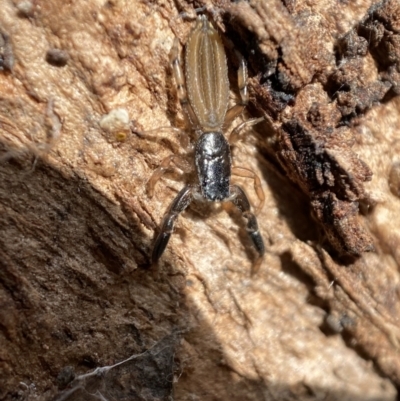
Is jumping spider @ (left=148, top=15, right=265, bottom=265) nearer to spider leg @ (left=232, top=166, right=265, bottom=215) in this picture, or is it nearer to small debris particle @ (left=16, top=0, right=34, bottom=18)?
spider leg @ (left=232, top=166, right=265, bottom=215)

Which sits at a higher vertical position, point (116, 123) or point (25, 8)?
point (25, 8)

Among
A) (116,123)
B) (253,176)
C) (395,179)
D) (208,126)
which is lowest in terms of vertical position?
(116,123)

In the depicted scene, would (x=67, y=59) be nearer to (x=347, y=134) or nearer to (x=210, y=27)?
(x=210, y=27)

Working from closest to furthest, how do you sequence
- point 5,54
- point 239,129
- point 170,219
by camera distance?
point 5,54, point 170,219, point 239,129

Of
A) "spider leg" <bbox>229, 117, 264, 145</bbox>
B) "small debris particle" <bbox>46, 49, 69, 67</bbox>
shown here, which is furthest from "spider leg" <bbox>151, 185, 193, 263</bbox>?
"small debris particle" <bbox>46, 49, 69, 67</bbox>

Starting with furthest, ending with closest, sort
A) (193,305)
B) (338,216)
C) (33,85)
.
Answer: (193,305), (338,216), (33,85)

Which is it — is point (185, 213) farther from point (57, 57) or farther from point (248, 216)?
point (57, 57)

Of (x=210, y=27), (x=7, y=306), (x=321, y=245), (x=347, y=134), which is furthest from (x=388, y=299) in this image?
(x=7, y=306)

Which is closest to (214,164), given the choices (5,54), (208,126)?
(208,126)
